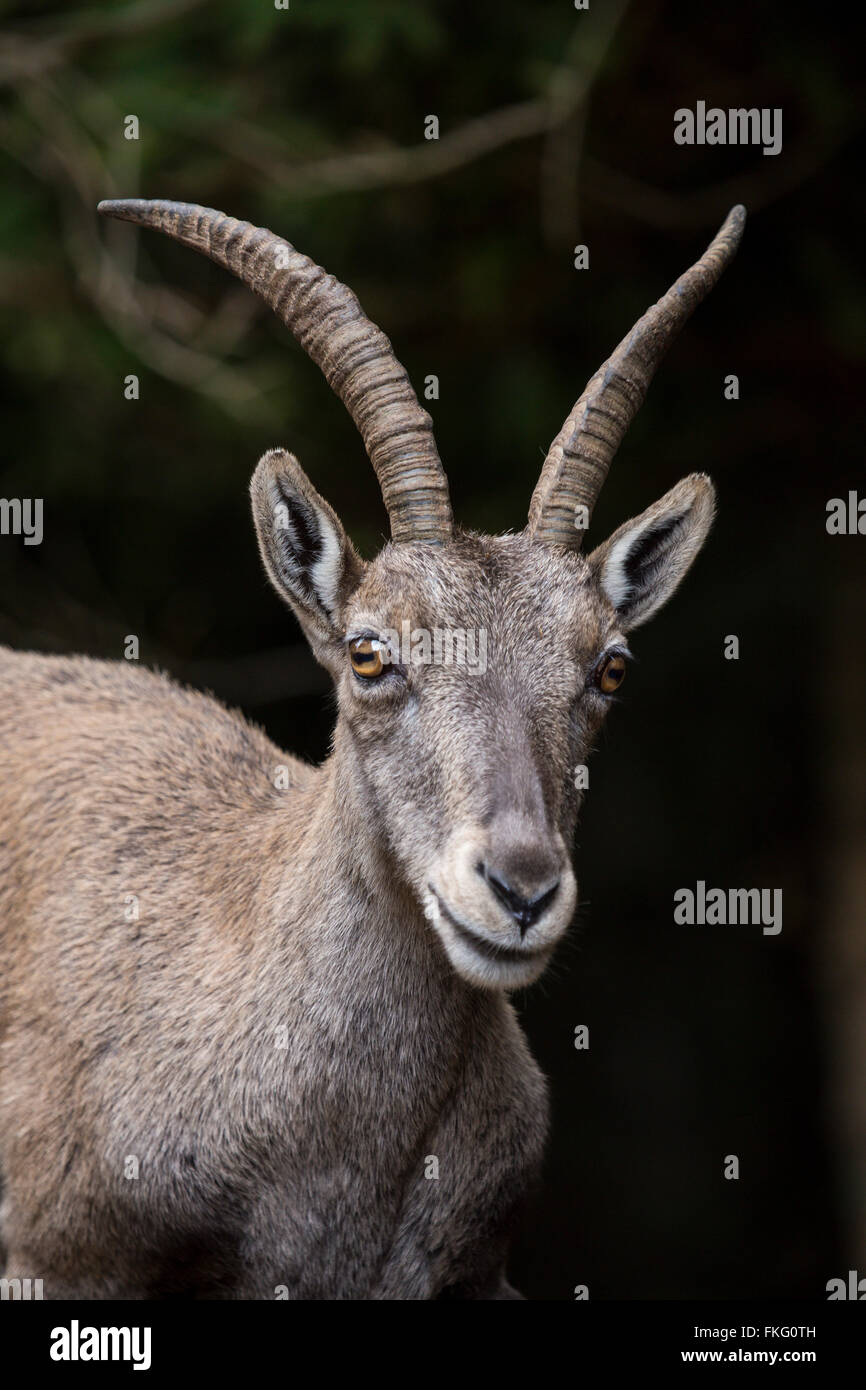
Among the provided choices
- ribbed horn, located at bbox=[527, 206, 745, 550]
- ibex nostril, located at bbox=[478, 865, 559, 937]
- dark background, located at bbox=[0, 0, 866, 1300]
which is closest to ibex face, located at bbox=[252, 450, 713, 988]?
ibex nostril, located at bbox=[478, 865, 559, 937]

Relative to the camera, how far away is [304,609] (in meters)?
6.80

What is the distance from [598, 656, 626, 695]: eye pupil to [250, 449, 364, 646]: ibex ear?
1.02 m

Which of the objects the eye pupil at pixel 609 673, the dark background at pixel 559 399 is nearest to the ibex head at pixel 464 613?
the eye pupil at pixel 609 673

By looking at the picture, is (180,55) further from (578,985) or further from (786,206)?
(578,985)

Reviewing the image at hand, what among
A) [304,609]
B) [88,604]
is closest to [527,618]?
[304,609]

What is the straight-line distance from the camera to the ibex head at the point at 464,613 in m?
5.76

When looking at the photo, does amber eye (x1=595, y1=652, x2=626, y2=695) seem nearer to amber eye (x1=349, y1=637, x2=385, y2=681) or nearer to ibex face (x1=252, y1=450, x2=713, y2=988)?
ibex face (x1=252, y1=450, x2=713, y2=988)

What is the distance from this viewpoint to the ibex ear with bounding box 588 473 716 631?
7070 mm

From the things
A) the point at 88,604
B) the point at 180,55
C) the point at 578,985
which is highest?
the point at 180,55

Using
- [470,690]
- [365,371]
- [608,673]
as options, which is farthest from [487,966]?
[365,371]

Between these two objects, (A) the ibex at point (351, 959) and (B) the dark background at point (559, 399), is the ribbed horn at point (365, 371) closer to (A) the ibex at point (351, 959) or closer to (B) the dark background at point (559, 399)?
(A) the ibex at point (351, 959)

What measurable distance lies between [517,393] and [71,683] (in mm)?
4994

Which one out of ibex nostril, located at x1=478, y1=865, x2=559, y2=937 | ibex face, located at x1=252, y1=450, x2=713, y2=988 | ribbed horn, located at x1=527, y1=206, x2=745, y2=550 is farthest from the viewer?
ribbed horn, located at x1=527, y1=206, x2=745, y2=550

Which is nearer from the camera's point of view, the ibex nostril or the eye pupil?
the ibex nostril
